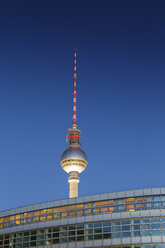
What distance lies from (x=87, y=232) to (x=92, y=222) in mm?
1415

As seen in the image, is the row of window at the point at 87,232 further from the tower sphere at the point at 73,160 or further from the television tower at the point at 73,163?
the tower sphere at the point at 73,160

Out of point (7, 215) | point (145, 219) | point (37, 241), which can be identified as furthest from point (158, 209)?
point (7, 215)

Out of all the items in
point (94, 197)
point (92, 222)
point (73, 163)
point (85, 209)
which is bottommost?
point (92, 222)

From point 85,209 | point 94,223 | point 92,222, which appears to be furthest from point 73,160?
point 94,223

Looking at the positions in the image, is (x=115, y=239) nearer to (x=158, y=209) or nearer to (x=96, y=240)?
(x=96, y=240)

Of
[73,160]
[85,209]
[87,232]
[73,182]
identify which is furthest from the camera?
[73,182]

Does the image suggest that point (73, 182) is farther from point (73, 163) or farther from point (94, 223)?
point (94, 223)

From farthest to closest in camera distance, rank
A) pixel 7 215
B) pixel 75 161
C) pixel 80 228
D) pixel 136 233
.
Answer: pixel 75 161 → pixel 7 215 → pixel 80 228 → pixel 136 233

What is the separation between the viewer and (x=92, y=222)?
179 ft

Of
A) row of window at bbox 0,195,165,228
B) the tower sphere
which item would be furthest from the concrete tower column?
row of window at bbox 0,195,165,228

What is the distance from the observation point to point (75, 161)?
117 m

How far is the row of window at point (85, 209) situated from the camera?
53406 mm

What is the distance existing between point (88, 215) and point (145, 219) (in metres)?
7.87

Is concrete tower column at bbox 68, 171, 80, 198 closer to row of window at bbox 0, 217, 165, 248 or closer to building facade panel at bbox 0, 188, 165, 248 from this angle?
building facade panel at bbox 0, 188, 165, 248
